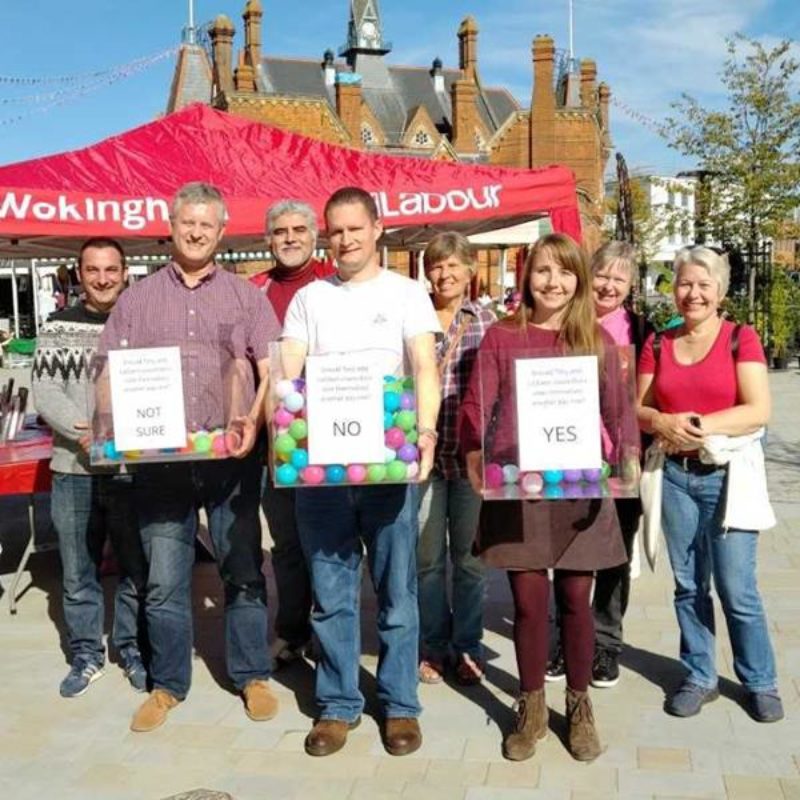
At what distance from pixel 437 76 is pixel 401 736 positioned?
63.0 metres

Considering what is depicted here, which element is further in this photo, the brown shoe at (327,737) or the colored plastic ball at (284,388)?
the brown shoe at (327,737)

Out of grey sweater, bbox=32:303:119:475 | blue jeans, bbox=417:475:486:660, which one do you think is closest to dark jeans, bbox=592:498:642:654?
blue jeans, bbox=417:475:486:660

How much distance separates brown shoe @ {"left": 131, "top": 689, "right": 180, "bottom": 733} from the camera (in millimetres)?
3752

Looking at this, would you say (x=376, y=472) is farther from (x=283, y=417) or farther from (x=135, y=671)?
(x=135, y=671)

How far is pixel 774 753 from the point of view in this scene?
134 inches

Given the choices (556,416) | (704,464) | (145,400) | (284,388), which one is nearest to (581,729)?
(704,464)

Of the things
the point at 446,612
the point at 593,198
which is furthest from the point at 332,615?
the point at 593,198

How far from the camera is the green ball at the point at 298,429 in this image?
10.4 feet

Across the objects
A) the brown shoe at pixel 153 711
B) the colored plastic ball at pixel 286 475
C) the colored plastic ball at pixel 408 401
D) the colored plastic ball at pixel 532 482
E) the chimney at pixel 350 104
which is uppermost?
the chimney at pixel 350 104

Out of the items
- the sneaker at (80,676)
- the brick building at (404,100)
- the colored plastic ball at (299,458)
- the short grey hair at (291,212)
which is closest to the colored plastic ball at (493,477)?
the colored plastic ball at (299,458)

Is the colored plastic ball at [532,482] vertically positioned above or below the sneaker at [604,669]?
above

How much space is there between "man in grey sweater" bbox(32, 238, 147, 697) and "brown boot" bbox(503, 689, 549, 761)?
5.55ft

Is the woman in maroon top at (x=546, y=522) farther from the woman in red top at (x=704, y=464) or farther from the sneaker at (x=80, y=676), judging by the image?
the sneaker at (x=80, y=676)

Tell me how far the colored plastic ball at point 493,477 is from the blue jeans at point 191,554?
1.07m
